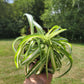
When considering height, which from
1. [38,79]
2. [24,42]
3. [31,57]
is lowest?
[38,79]

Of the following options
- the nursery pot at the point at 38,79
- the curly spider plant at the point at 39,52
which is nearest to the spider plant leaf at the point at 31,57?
the curly spider plant at the point at 39,52

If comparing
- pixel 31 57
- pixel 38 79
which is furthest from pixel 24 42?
pixel 38 79

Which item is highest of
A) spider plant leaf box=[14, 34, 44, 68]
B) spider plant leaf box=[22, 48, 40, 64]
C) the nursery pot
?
spider plant leaf box=[14, 34, 44, 68]

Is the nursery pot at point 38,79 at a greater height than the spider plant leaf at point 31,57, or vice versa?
the spider plant leaf at point 31,57

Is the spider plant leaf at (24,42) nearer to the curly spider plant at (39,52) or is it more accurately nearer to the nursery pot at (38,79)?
the curly spider plant at (39,52)

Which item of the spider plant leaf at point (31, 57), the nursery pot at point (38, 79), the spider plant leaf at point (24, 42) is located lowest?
the nursery pot at point (38, 79)

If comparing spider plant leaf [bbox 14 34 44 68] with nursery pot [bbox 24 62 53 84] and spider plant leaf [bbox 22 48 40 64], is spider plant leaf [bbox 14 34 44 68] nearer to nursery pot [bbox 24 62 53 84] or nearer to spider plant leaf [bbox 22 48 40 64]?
spider plant leaf [bbox 22 48 40 64]

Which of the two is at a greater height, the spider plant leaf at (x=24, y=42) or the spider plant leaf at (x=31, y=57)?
the spider plant leaf at (x=24, y=42)

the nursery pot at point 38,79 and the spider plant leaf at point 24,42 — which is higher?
the spider plant leaf at point 24,42

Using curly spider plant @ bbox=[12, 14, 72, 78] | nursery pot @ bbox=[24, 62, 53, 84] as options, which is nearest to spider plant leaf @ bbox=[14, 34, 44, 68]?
curly spider plant @ bbox=[12, 14, 72, 78]

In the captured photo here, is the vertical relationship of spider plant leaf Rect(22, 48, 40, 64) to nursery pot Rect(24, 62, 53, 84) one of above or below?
above

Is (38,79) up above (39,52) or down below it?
below

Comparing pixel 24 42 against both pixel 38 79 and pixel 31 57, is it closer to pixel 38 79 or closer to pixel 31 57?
pixel 31 57

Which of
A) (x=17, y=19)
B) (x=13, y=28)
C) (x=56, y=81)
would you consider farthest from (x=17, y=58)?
(x=17, y=19)
